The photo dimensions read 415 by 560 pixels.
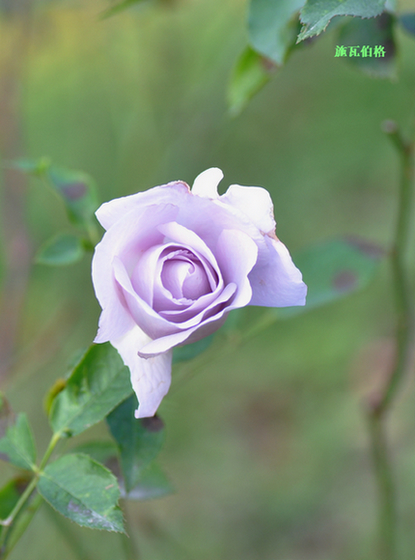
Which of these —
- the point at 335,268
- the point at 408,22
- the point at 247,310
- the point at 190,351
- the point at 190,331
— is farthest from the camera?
the point at 247,310

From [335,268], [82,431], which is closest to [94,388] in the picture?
[82,431]

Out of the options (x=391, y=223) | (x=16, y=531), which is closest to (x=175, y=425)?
(x=391, y=223)

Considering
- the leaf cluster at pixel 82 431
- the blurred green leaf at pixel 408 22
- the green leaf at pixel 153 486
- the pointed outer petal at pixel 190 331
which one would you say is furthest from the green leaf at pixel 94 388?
the blurred green leaf at pixel 408 22

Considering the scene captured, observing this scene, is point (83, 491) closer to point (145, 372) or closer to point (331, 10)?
point (145, 372)

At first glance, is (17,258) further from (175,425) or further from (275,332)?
(275,332)

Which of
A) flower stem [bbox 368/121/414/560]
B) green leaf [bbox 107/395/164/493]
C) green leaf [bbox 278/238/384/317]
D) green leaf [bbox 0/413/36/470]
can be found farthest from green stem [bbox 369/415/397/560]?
green leaf [bbox 0/413/36/470]

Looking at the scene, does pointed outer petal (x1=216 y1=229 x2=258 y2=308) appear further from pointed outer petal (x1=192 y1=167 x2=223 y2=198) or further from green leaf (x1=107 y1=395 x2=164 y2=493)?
green leaf (x1=107 y1=395 x2=164 y2=493)
